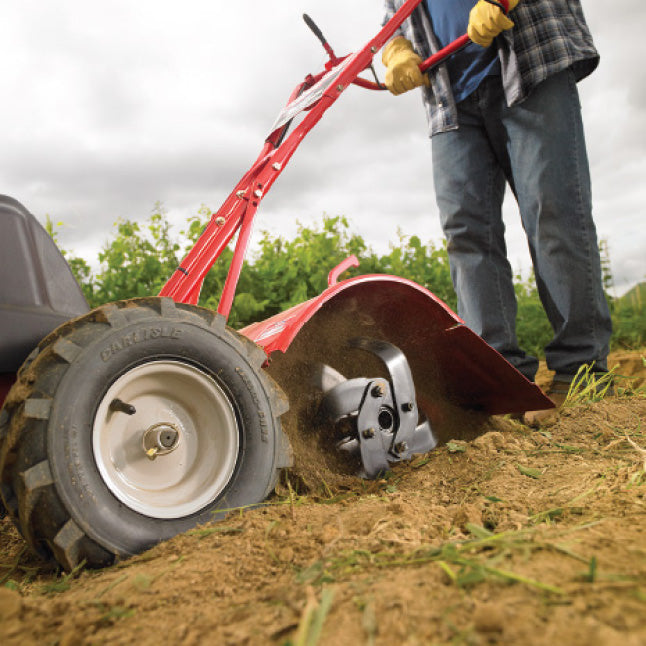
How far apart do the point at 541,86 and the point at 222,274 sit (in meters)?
3.03

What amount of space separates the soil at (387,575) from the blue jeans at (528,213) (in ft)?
3.72

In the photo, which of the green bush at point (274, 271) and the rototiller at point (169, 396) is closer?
the rototiller at point (169, 396)

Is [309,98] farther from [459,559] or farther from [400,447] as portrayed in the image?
[459,559]

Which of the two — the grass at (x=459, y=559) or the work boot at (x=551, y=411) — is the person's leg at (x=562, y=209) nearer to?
the work boot at (x=551, y=411)

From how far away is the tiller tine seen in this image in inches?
69.3

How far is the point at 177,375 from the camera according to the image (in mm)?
1435

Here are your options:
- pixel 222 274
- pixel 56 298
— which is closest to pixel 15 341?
pixel 56 298

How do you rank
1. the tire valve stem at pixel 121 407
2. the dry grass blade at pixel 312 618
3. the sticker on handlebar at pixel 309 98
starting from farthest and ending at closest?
the sticker on handlebar at pixel 309 98 → the tire valve stem at pixel 121 407 → the dry grass blade at pixel 312 618

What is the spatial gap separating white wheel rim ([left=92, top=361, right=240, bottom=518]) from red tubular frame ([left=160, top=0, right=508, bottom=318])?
24.8 inches

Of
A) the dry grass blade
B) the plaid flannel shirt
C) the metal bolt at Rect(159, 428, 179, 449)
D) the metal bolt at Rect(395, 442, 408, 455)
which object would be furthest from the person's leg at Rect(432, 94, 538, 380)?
the dry grass blade

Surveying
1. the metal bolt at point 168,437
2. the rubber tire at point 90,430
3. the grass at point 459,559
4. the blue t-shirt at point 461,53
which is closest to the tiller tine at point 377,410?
the rubber tire at point 90,430

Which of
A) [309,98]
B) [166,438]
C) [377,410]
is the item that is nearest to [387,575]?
[166,438]

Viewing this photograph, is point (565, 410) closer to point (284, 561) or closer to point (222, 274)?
point (284, 561)

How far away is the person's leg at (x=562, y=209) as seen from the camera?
246 cm
